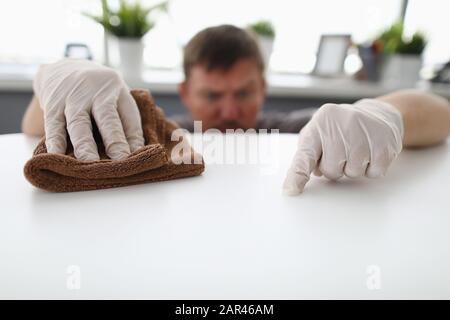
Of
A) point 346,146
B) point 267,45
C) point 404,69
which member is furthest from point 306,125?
point 404,69

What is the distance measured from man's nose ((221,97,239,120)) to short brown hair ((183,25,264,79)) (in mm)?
81

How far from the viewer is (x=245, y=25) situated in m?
1.77

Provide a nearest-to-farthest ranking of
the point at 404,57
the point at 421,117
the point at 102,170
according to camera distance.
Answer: the point at 102,170 < the point at 421,117 < the point at 404,57

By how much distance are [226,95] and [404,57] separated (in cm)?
101

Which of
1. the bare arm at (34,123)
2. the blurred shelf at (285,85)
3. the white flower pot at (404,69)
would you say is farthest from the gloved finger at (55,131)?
the white flower pot at (404,69)

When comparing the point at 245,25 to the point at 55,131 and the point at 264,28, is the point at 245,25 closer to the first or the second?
the point at 264,28

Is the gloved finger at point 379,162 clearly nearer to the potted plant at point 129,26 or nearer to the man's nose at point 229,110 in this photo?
the man's nose at point 229,110

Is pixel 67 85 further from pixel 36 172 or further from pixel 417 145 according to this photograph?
pixel 417 145

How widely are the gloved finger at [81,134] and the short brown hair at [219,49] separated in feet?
1.99

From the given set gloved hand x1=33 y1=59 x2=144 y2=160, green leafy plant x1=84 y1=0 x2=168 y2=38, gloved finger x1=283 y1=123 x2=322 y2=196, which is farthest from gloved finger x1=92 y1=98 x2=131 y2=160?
green leafy plant x1=84 y1=0 x2=168 y2=38

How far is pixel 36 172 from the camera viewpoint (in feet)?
1.31

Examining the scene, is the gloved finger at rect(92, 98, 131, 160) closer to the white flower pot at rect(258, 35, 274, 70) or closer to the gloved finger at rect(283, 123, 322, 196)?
the gloved finger at rect(283, 123, 322, 196)

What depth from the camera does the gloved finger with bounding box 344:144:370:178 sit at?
1.49 feet
